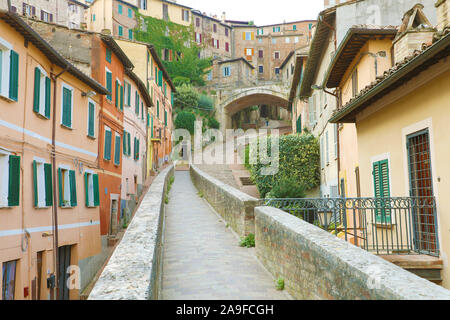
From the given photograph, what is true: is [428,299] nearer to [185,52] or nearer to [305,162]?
[305,162]

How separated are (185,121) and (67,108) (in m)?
32.6

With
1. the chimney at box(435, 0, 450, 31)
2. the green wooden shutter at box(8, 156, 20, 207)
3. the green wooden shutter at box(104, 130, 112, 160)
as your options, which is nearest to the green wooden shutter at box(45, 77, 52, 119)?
the green wooden shutter at box(8, 156, 20, 207)

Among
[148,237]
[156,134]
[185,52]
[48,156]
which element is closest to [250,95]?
[185,52]

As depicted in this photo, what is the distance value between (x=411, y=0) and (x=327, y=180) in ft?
26.1

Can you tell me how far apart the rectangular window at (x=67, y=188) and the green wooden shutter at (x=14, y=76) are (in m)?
3.74

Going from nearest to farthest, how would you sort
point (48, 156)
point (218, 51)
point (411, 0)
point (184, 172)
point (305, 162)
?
point (48, 156) → point (411, 0) → point (305, 162) → point (184, 172) → point (218, 51)

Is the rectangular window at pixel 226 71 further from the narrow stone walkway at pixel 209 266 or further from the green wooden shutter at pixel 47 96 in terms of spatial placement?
the green wooden shutter at pixel 47 96

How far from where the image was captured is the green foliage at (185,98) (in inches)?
1930

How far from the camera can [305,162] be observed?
21812 mm

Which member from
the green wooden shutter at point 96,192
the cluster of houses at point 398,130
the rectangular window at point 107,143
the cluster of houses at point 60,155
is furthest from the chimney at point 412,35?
the rectangular window at point 107,143

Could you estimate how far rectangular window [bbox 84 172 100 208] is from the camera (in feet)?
52.5

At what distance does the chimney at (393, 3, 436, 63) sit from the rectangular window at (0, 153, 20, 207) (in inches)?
389

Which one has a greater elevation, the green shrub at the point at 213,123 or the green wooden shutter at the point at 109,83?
the green shrub at the point at 213,123

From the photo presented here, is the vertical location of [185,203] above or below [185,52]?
below
